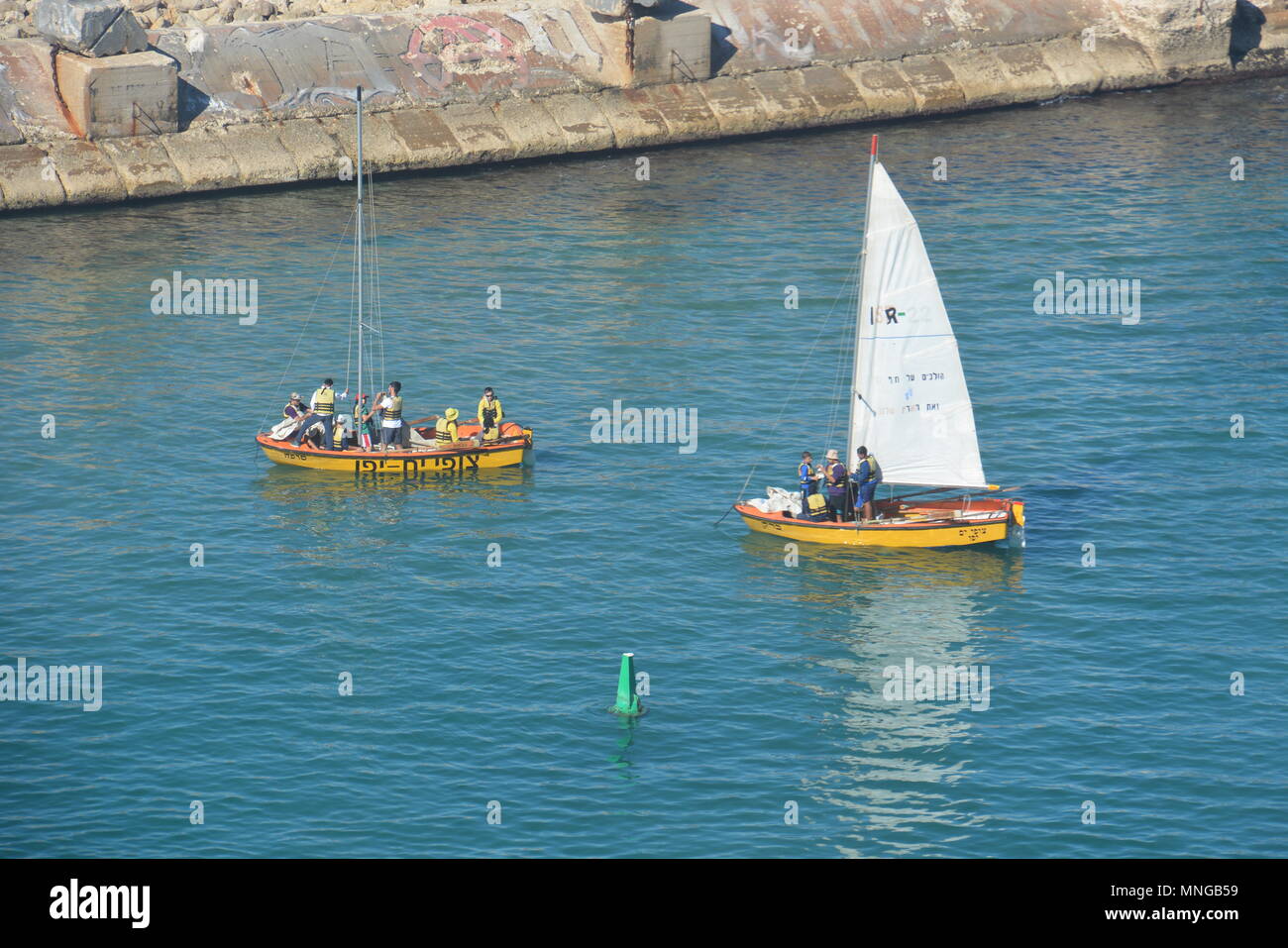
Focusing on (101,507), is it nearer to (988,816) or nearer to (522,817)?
(522,817)

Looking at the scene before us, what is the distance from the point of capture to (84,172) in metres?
88.6

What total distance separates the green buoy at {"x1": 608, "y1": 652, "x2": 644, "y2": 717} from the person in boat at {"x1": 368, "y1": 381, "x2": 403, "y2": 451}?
1808 centimetres

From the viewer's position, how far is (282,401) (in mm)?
68688

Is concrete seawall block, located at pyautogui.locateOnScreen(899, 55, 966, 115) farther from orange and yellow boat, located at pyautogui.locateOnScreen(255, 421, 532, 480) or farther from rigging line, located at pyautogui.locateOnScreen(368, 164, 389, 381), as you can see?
orange and yellow boat, located at pyautogui.locateOnScreen(255, 421, 532, 480)

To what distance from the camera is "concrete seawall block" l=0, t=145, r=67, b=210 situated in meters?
87.1

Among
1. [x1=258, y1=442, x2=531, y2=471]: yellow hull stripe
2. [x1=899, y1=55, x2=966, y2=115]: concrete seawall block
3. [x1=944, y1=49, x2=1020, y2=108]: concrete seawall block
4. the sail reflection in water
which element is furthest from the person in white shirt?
[x1=944, y1=49, x2=1020, y2=108]: concrete seawall block

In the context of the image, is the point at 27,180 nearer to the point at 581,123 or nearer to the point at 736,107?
the point at 581,123

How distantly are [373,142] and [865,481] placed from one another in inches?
1833

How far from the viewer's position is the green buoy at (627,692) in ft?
154

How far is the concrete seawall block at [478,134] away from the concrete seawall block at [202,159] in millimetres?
11607

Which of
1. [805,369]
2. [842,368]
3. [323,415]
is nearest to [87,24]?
[323,415]

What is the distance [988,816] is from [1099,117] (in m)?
69.1

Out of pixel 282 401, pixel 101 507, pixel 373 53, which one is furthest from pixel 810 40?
pixel 101 507

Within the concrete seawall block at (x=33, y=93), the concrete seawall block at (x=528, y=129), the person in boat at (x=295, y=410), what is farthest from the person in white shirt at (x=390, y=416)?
the concrete seawall block at (x=528, y=129)
